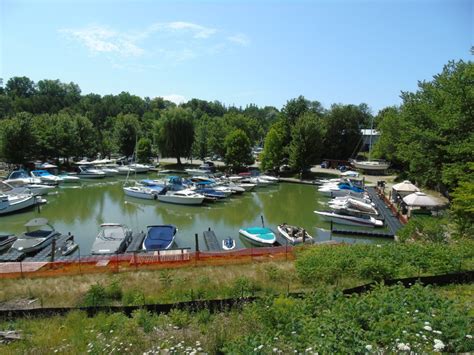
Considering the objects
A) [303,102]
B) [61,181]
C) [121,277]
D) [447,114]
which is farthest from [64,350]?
A: [303,102]

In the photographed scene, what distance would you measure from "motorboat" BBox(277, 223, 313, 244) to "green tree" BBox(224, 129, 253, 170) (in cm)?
2855

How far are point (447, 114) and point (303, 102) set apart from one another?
32.3m

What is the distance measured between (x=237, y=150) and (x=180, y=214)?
2230cm

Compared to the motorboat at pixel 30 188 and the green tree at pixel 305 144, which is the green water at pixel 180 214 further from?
the green tree at pixel 305 144

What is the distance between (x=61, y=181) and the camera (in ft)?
143

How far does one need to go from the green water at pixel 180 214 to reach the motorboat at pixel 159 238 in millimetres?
1299

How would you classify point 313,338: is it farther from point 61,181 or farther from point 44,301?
point 61,181

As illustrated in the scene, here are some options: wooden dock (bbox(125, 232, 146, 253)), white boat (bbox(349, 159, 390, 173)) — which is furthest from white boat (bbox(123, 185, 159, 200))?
white boat (bbox(349, 159, 390, 173))

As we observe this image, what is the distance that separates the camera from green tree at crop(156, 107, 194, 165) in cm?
5694

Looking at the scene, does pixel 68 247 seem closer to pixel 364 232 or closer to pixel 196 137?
pixel 364 232

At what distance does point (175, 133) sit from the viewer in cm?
5706

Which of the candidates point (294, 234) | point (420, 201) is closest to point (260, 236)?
point (294, 234)

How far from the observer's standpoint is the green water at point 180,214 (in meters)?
24.5

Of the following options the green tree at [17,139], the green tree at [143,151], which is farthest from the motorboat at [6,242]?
the green tree at [143,151]
